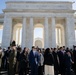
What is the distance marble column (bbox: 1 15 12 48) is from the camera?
32.1m

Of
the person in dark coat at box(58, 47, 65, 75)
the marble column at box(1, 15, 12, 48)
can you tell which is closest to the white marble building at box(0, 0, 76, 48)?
the marble column at box(1, 15, 12, 48)

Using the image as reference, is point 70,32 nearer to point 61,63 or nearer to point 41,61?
point 61,63

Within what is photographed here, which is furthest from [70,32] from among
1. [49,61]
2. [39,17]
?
[49,61]

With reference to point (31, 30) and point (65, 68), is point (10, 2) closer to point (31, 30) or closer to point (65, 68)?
point (31, 30)

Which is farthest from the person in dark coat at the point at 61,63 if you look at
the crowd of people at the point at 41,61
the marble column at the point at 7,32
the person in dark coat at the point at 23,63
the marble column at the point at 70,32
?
the marble column at the point at 7,32

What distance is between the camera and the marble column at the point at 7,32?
32.1 m

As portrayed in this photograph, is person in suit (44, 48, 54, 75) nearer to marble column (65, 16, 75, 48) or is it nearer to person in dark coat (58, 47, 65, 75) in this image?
person in dark coat (58, 47, 65, 75)

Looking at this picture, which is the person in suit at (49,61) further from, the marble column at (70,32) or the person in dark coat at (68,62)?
the marble column at (70,32)

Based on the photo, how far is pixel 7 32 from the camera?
108 ft

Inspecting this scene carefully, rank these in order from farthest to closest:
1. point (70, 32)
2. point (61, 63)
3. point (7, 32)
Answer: point (7, 32) → point (70, 32) → point (61, 63)

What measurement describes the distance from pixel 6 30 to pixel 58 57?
23124 millimetres

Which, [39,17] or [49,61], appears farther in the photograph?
[39,17]

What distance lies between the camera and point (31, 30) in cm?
3319

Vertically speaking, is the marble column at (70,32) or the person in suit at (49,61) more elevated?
the marble column at (70,32)
